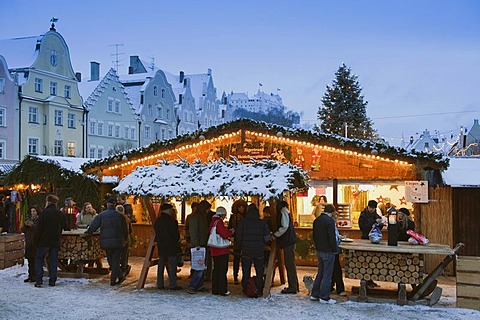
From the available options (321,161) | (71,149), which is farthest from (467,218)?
(71,149)

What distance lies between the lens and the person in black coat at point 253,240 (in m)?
9.43

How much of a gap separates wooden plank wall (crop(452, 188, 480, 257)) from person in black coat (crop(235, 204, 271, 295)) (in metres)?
4.85

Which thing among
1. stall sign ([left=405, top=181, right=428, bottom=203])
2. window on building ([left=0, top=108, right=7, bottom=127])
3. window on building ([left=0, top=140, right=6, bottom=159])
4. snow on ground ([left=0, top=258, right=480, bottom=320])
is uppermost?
window on building ([left=0, top=108, right=7, bottom=127])

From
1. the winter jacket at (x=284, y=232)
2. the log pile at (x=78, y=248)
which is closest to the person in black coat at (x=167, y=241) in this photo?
the log pile at (x=78, y=248)

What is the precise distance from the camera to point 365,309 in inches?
337

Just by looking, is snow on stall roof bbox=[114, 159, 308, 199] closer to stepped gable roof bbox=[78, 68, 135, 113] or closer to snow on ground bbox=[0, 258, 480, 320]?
snow on ground bbox=[0, 258, 480, 320]

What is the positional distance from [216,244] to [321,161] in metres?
4.34

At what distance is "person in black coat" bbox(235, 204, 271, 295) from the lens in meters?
9.43

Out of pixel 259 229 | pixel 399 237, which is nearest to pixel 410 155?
pixel 399 237

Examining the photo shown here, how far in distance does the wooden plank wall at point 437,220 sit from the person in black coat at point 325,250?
3.81m

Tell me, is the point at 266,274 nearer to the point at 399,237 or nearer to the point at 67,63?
the point at 399,237

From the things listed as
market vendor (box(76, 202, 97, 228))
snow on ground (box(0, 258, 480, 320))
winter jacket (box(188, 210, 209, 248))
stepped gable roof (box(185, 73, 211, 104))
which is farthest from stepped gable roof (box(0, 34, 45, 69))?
winter jacket (box(188, 210, 209, 248))

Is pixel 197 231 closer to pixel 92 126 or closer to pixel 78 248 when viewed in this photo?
pixel 78 248

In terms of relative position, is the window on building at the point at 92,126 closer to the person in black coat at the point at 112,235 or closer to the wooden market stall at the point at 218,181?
the wooden market stall at the point at 218,181
